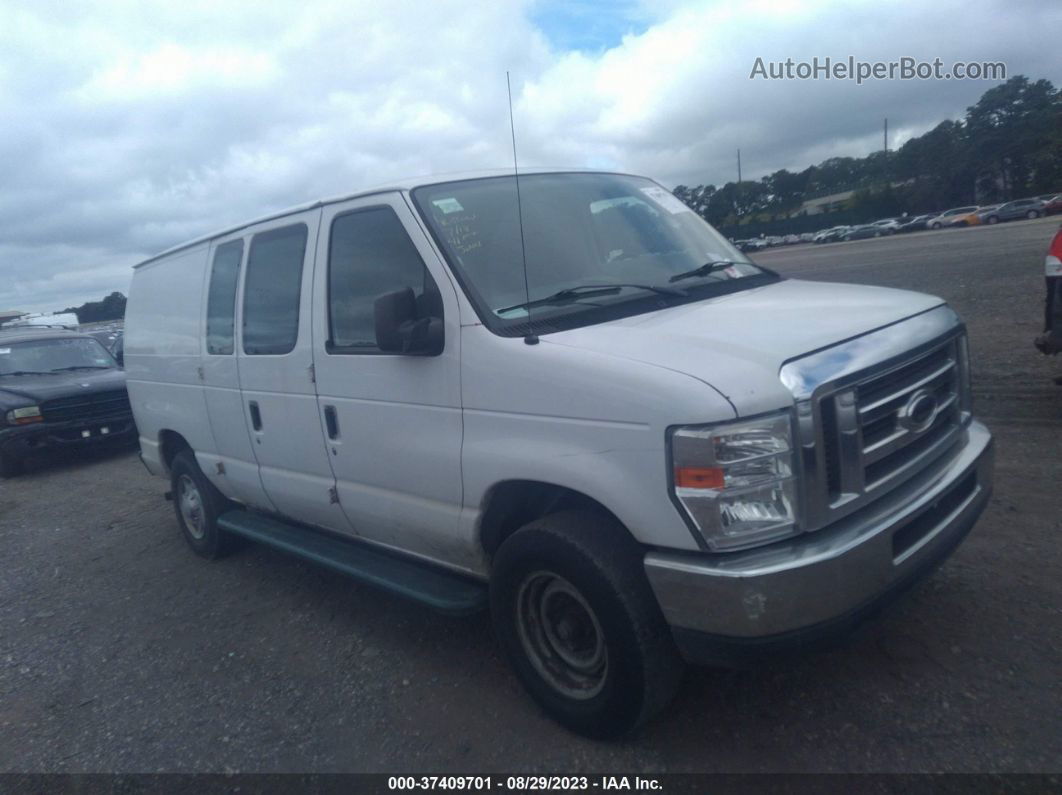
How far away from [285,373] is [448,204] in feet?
4.53

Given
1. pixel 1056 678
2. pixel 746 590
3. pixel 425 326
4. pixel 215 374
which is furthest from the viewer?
pixel 215 374

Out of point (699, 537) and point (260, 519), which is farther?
point (260, 519)

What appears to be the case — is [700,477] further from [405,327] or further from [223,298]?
[223,298]

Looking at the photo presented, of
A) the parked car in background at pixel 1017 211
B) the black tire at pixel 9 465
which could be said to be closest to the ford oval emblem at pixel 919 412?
the black tire at pixel 9 465

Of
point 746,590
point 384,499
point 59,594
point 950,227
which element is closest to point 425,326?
point 384,499

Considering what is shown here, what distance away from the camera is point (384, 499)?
12.8 ft

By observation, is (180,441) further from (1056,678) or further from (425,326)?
(1056,678)

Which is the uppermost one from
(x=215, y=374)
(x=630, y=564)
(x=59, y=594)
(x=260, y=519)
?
(x=215, y=374)

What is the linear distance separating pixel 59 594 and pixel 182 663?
6.54ft

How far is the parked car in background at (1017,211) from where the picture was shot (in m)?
37.7

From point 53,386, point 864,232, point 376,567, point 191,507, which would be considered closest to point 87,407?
point 53,386

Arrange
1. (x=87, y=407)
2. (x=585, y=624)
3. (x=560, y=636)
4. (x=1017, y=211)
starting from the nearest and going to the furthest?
1. (x=585, y=624)
2. (x=560, y=636)
3. (x=87, y=407)
4. (x=1017, y=211)

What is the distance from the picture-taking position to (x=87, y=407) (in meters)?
10.8

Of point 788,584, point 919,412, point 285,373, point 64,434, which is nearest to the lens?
point 788,584
